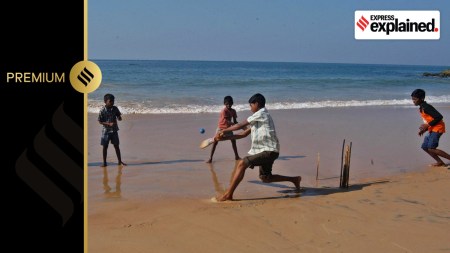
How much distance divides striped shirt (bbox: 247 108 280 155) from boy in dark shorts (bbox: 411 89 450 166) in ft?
11.7

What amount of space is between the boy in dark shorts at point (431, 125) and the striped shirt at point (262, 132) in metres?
3.55

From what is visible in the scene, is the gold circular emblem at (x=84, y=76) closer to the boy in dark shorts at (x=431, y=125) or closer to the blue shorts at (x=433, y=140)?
the boy in dark shorts at (x=431, y=125)

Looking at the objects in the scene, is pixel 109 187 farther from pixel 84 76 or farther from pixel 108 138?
pixel 84 76

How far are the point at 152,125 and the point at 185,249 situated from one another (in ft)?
29.0

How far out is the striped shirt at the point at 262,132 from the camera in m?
5.90

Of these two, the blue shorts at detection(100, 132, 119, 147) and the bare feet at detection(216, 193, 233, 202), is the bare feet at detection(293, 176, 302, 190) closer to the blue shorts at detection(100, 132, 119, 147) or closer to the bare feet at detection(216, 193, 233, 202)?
the bare feet at detection(216, 193, 233, 202)

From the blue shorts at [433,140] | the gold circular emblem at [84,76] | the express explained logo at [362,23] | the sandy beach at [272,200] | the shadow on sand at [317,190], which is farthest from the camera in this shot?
the express explained logo at [362,23]

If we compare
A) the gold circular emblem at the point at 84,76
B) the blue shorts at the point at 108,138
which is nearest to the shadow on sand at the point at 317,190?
the blue shorts at the point at 108,138

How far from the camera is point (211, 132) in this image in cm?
1215

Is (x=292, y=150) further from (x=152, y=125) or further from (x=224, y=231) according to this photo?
(x=224, y=231)

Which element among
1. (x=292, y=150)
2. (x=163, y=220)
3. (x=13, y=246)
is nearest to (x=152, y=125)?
(x=292, y=150)

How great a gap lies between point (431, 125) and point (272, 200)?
3.97 metres

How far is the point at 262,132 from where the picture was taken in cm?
596

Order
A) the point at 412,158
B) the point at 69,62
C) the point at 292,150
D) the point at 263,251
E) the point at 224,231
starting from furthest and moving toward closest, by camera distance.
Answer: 1. the point at 292,150
2. the point at 412,158
3. the point at 224,231
4. the point at 263,251
5. the point at 69,62
